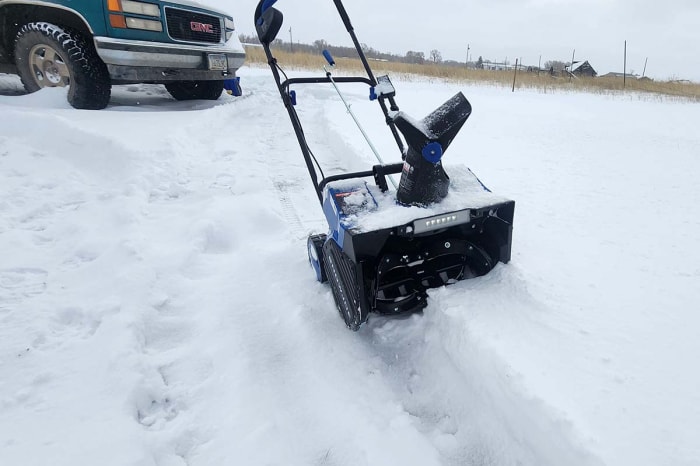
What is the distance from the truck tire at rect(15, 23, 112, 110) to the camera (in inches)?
180

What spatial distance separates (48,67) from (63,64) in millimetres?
180

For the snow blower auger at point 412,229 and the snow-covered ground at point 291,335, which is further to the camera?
the snow blower auger at point 412,229

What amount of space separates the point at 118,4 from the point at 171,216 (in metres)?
2.99

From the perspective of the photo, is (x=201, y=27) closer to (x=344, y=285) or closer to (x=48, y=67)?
(x=48, y=67)

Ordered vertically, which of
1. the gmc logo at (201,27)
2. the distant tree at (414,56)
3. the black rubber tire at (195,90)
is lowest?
the black rubber tire at (195,90)

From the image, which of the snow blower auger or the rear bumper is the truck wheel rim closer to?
the rear bumper

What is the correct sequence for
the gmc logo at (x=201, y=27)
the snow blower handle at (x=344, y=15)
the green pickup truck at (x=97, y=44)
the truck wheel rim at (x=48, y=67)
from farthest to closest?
1. the gmc logo at (x=201, y=27)
2. the truck wheel rim at (x=48, y=67)
3. the green pickup truck at (x=97, y=44)
4. the snow blower handle at (x=344, y=15)

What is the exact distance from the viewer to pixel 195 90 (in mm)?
6887

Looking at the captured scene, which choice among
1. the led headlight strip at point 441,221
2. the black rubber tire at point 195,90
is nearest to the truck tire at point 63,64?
the black rubber tire at point 195,90

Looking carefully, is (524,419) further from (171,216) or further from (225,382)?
(171,216)

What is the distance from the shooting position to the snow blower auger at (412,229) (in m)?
1.89

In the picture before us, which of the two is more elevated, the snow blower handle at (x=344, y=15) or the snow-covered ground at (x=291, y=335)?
the snow blower handle at (x=344, y=15)

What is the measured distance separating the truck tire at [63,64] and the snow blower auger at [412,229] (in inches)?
156

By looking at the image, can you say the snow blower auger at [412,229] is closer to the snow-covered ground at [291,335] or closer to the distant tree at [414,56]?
the snow-covered ground at [291,335]
